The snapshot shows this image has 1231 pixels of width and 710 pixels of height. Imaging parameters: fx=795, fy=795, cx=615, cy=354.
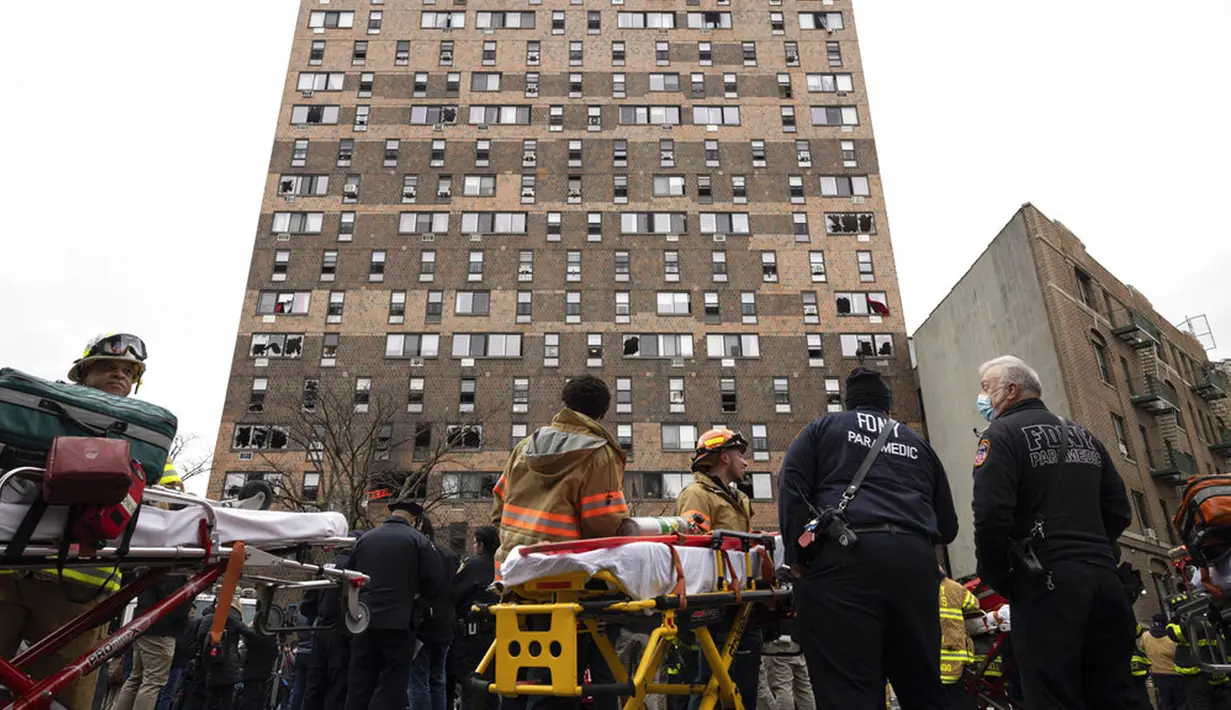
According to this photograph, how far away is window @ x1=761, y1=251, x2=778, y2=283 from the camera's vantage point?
43969 millimetres

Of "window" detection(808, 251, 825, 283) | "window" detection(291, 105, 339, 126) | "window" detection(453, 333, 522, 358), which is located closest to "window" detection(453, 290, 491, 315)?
"window" detection(453, 333, 522, 358)

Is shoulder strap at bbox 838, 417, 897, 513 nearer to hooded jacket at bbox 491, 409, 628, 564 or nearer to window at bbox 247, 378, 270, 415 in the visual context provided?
hooded jacket at bbox 491, 409, 628, 564

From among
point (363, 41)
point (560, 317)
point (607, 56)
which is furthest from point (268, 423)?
point (607, 56)

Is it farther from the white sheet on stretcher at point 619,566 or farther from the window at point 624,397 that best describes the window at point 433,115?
the white sheet on stretcher at point 619,566

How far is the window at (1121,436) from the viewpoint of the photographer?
102 feet

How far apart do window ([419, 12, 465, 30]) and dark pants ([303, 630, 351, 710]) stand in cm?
4875

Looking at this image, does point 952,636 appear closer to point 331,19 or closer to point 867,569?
point 867,569

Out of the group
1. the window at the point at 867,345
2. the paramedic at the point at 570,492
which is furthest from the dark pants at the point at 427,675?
the window at the point at 867,345

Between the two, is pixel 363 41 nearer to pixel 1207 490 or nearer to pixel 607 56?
pixel 607 56

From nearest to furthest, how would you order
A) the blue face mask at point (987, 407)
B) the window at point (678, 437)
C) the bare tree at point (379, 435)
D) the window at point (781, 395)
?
1. the blue face mask at point (987, 407)
2. the bare tree at point (379, 435)
3. the window at point (678, 437)
4. the window at point (781, 395)

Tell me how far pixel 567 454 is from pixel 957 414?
37456 millimetres

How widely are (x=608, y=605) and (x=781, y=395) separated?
38.4 metres

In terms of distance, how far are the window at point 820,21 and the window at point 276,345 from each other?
35994 millimetres

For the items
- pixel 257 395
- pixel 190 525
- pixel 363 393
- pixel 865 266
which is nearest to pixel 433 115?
pixel 363 393
